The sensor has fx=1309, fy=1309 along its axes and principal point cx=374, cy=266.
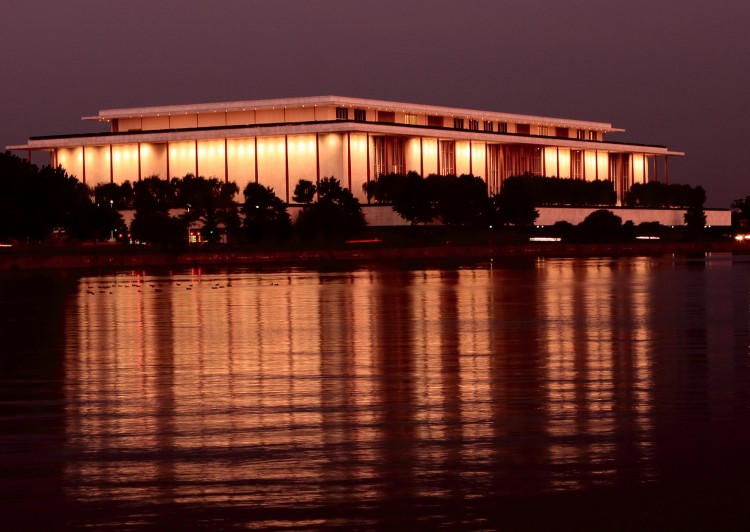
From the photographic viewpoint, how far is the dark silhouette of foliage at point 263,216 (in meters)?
101

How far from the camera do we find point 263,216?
103 m

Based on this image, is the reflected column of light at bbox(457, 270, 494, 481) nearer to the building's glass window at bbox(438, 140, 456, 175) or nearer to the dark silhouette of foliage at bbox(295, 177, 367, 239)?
the dark silhouette of foliage at bbox(295, 177, 367, 239)

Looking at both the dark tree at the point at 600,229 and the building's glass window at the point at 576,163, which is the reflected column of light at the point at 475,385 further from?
the building's glass window at the point at 576,163

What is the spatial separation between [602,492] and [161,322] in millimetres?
17855

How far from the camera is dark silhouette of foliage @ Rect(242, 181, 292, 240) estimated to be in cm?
10056

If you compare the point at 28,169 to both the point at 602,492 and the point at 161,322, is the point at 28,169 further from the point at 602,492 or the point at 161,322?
the point at 602,492

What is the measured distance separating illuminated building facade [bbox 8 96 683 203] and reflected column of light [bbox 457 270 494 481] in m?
99.0

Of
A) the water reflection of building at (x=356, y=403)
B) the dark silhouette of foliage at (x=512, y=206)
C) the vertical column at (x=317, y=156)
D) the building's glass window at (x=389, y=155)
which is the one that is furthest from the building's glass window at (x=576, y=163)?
the water reflection of building at (x=356, y=403)

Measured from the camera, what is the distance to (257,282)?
4578cm

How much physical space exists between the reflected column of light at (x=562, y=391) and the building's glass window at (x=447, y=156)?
352ft

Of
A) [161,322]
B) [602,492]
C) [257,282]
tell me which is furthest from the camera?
[257,282]

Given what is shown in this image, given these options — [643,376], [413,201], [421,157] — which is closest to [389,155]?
[421,157]

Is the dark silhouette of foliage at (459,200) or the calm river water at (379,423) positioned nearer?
the calm river water at (379,423)

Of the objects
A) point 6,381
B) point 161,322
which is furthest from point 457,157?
point 6,381
